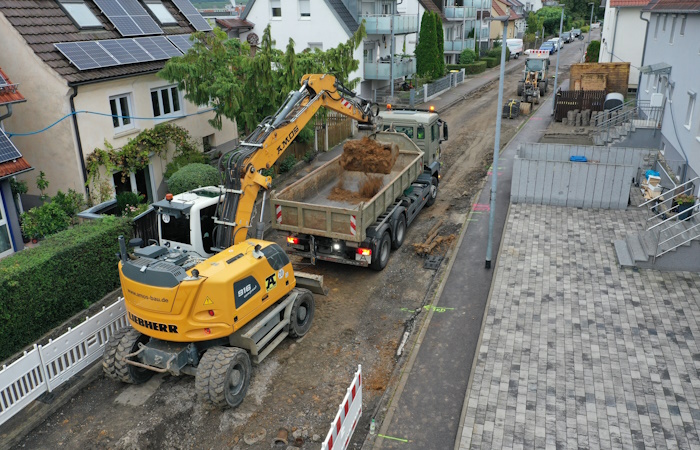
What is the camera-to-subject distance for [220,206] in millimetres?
10977

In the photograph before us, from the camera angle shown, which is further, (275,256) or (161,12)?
(161,12)

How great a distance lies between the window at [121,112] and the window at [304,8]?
58.5 ft

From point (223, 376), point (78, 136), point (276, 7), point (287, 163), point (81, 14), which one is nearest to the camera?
point (223, 376)

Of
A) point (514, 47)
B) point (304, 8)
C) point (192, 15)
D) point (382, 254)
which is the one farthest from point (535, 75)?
point (382, 254)

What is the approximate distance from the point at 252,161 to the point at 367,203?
2.92 meters

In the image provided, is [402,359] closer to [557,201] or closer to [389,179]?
[389,179]

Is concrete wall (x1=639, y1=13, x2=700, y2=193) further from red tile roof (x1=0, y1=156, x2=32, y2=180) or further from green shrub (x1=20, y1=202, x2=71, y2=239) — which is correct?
red tile roof (x1=0, y1=156, x2=32, y2=180)

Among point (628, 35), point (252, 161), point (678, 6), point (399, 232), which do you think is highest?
point (678, 6)

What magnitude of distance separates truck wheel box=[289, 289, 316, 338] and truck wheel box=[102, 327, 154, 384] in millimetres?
2795

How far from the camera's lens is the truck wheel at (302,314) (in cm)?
1073

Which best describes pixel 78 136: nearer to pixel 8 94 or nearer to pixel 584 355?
pixel 8 94

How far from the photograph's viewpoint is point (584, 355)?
9.59 m

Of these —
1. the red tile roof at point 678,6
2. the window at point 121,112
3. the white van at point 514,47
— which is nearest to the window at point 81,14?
the window at point 121,112

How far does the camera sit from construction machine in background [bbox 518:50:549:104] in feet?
114
